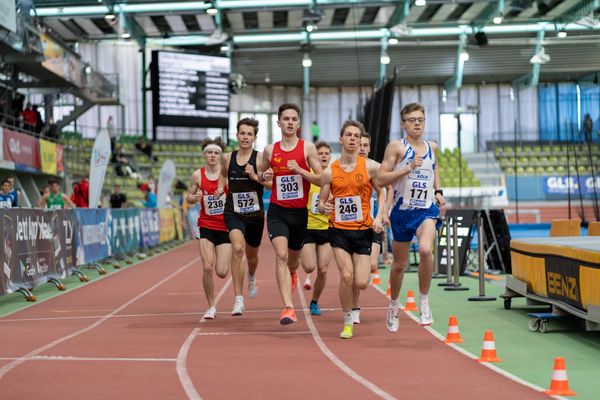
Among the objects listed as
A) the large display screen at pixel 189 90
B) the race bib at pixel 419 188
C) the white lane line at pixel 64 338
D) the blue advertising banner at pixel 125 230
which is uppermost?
the large display screen at pixel 189 90

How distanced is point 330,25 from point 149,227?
22508mm

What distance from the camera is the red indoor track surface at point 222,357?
6223mm

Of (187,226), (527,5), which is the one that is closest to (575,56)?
(527,5)

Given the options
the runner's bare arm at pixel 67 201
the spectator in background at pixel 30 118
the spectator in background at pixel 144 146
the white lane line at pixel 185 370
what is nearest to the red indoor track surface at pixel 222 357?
the white lane line at pixel 185 370

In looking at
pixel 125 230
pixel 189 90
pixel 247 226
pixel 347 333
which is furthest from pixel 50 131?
pixel 347 333

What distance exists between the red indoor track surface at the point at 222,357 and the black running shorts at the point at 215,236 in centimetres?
90

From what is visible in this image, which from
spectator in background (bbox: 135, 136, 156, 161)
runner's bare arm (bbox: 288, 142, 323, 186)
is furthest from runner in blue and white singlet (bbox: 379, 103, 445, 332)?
spectator in background (bbox: 135, 136, 156, 161)

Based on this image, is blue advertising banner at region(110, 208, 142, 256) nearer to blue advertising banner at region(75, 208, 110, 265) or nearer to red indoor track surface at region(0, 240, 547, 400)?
blue advertising banner at region(75, 208, 110, 265)

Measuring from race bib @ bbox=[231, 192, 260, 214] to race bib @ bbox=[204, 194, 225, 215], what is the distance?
0.29 metres

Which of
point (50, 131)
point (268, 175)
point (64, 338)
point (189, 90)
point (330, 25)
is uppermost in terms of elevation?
point (330, 25)

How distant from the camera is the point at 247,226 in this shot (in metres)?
10.5

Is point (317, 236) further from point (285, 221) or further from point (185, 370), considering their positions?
point (185, 370)

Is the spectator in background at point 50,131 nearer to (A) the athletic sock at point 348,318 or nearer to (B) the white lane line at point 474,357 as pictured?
(B) the white lane line at point 474,357

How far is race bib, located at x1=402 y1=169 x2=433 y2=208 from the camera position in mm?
9219
